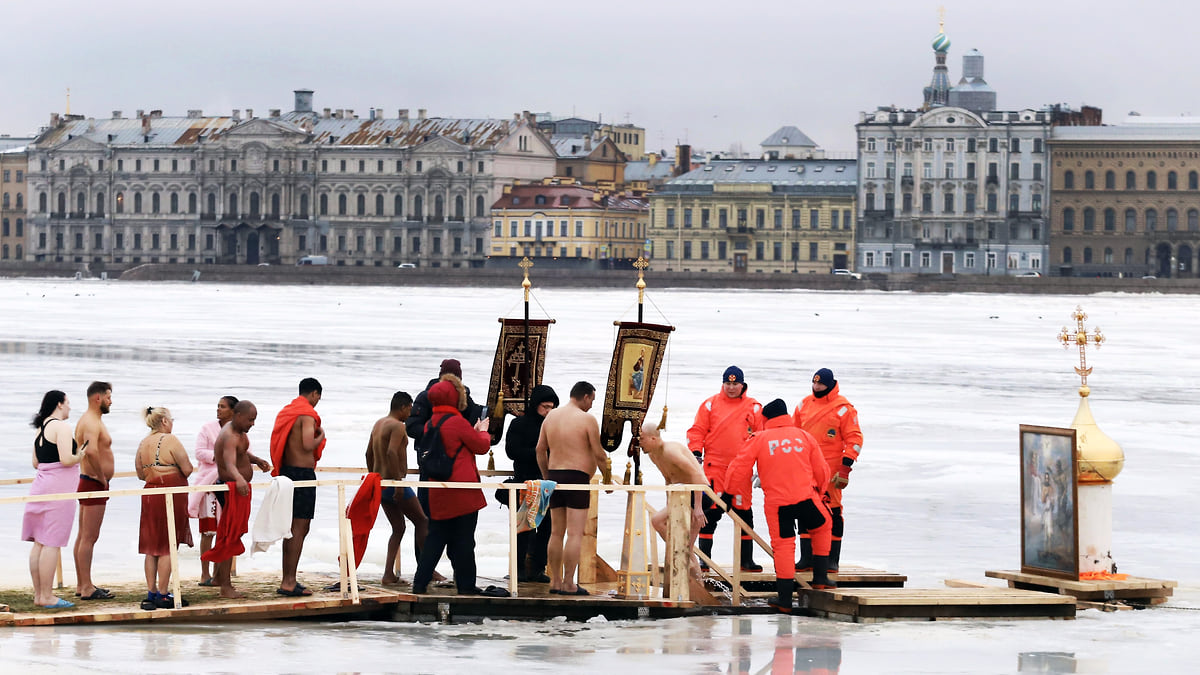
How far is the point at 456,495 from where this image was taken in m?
10.8

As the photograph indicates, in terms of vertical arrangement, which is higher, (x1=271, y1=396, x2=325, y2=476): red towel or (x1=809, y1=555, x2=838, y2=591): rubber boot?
(x1=271, y1=396, x2=325, y2=476): red towel

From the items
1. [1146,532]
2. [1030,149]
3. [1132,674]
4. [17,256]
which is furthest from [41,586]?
[17,256]

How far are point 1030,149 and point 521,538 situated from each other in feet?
325

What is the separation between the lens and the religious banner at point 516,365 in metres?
13.1

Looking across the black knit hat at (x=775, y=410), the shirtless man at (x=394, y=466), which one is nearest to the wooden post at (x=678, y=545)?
the black knit hat at (x=775, y=410)

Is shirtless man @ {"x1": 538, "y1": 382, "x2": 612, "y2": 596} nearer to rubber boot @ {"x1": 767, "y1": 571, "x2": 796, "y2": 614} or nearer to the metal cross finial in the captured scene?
rubber boot @ {"x1": 767, "y1": 571, "x2": 796, "y2": 614}

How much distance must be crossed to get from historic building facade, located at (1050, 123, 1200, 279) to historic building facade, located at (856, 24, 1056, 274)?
131 centimetres

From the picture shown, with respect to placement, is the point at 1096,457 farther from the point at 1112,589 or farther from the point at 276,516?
the point at 276,516

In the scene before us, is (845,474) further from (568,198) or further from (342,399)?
(568,198)

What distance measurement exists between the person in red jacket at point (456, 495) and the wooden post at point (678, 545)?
106cm

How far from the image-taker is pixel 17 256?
13600cm

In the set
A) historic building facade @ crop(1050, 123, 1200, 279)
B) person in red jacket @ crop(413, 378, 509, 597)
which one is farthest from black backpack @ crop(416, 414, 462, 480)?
historic building facade @ crop(1050, 123, 1200, 279)

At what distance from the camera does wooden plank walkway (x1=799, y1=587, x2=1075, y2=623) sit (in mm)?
10836

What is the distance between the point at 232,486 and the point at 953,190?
3968 inches
